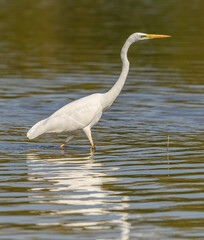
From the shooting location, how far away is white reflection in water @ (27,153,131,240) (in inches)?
332

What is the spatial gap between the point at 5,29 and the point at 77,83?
54.1 feet

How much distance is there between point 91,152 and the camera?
12961 millimetres

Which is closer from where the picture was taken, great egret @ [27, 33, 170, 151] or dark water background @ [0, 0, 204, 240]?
dark water background @ [0, 0, 204, 240]

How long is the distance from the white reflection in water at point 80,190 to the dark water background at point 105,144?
0.05ft

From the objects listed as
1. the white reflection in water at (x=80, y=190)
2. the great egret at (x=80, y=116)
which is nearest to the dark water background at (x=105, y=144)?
the white reflection in water at (x=80, y=190)

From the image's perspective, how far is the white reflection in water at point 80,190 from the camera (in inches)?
332

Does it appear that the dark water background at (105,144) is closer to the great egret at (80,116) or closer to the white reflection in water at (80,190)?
the white reflection in water at (80,190)

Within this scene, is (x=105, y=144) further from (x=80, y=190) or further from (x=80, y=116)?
(x=80, y=190)

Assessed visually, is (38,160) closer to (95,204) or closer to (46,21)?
(95,204)

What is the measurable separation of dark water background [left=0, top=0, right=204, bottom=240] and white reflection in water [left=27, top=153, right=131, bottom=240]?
0.02 metres

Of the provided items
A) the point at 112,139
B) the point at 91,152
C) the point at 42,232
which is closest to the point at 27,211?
the point at 42,232

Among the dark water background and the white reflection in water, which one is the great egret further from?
the white reflection in water

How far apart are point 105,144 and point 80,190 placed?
12.4 feet

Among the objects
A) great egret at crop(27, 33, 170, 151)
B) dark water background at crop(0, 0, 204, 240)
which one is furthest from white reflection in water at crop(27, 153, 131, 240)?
great egret at crop(27, 33, 170, 151)
